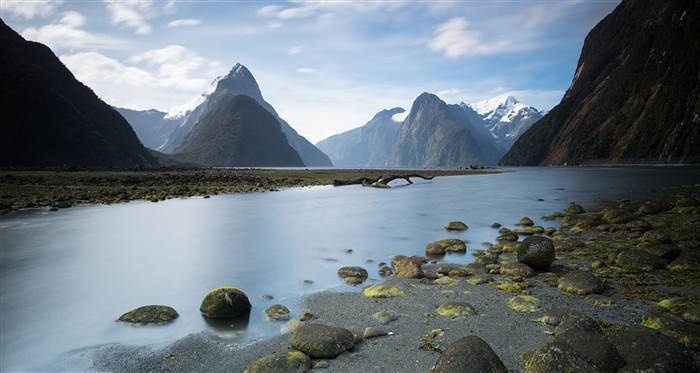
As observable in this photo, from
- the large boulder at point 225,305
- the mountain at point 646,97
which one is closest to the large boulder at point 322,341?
the large boulder at point 225,305

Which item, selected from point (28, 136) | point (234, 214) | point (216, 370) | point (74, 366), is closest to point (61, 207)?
point (234, 214)

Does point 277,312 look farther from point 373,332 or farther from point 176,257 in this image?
point 176,257

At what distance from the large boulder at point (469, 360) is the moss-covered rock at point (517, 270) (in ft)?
27.1

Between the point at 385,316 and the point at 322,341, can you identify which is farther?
the point at 385,316

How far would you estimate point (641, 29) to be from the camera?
172625 mm

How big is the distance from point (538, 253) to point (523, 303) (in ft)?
14.3

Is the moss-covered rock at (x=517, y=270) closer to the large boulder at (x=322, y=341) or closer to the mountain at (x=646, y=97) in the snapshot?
the large boulder at (x=322, y=341)

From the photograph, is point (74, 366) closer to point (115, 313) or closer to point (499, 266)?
point (115, 313)

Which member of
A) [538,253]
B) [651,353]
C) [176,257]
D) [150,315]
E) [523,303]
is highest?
[538,253]

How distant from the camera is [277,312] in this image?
40.4 ft

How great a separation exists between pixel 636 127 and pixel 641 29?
61.5 meters

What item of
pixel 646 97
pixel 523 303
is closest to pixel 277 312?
pixel 523 303

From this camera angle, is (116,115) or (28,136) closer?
(28,136)

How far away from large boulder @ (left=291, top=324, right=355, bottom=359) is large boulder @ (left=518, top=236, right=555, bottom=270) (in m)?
9.52
